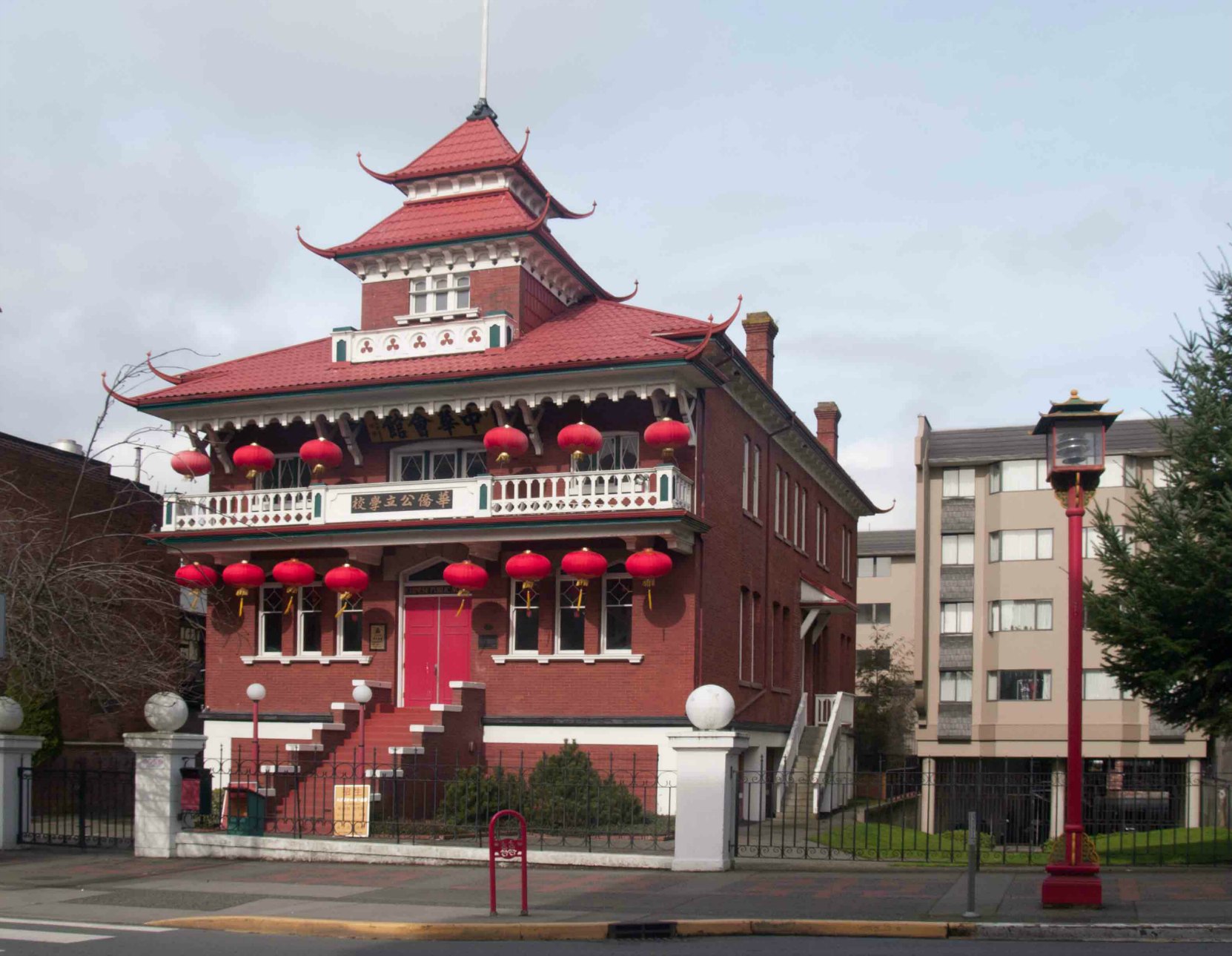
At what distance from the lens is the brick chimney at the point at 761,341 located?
38.5 meters

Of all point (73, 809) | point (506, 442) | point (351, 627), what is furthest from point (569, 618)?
point (73, 809)

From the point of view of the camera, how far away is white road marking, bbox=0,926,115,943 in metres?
13.9

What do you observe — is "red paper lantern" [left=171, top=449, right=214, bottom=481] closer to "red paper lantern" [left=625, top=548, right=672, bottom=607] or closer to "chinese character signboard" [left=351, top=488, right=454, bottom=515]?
"chinese character signboard" [left=351, top=488, right=454, bottom=515]

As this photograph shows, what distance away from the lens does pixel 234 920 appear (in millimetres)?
15820

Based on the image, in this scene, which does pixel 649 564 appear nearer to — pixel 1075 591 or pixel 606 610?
pixel 606 610

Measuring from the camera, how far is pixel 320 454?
29.5m

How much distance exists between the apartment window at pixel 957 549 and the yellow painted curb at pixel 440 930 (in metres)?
45.6

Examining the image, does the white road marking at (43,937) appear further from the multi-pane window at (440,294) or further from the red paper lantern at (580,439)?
the multi-pane window at (440,294)

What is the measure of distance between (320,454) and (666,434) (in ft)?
24.8

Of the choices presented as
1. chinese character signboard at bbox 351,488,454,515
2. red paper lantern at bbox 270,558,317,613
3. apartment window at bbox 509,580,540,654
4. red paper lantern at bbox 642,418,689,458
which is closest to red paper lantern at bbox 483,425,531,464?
chinese character signboard at bbox 351,488,454,515

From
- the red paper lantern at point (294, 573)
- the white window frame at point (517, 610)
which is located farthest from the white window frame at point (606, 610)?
the red paper lantern at point (294, 573)

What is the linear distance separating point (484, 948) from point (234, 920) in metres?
3.47

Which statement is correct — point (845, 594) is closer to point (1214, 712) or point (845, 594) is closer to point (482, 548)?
point (482, 548)

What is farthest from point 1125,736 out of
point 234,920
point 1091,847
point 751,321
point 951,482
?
point 234,920
